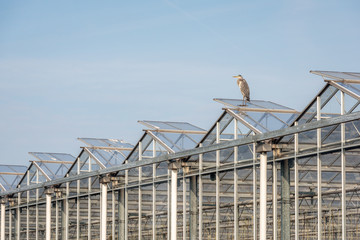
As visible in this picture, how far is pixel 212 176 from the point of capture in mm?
35031

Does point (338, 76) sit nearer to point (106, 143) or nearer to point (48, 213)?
point (106, 143)

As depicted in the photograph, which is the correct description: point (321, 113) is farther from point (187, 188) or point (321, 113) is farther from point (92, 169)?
point (92, 169)

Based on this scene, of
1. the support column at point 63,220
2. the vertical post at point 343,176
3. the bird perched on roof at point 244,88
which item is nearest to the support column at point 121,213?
the support column at point 63,220

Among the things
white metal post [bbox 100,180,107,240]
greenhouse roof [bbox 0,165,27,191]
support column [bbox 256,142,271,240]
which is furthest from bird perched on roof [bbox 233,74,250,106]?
greenhouse roof [bbox 0,165,27,191]

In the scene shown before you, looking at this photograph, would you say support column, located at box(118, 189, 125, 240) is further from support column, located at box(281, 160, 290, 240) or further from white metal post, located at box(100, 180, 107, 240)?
support column, located at box(281, 160, 290, 240)

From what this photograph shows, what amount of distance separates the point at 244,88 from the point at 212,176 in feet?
13.8

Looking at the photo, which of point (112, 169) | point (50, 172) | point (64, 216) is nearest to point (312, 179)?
point (112, 169)

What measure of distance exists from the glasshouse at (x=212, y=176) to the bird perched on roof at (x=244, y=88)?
1.24 ft

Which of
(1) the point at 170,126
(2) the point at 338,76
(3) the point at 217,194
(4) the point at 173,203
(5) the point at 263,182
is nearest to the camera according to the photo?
(2) the point at 338,76

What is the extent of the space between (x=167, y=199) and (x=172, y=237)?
7.65 ft

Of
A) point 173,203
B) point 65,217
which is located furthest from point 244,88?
point 65,217

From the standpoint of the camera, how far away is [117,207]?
41875 millimetres

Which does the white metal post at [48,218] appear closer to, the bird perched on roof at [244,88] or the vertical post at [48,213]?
the vertical post at [48,213]

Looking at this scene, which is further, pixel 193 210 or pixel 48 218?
pixel 48 218
